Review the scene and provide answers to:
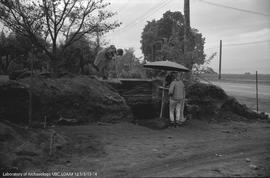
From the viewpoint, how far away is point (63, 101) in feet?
32.8

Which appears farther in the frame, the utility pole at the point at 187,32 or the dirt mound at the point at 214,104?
the utility pole at the point at 187,32

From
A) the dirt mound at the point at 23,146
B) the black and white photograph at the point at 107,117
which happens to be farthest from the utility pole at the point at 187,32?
the dirt mound at the point at 23,146

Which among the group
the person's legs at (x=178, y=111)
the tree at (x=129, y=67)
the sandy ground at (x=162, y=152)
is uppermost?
the tree at (x=129, y=67)

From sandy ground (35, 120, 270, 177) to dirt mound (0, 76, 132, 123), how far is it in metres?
0.60

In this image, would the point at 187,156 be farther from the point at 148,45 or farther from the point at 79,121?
the point at 148,45

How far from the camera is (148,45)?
32.5 metres

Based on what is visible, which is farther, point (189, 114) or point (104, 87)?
point (189, 114)

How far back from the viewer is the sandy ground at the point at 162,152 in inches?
243

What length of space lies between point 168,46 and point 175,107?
555cm

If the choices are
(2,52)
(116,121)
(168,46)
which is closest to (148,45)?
(168,46)

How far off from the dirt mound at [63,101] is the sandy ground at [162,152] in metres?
0.60

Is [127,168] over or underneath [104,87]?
underneath

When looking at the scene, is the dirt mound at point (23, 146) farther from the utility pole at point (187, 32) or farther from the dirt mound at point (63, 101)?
the utility pole at point (187, 32)

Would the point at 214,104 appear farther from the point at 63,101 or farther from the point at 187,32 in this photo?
the point at 63,101
